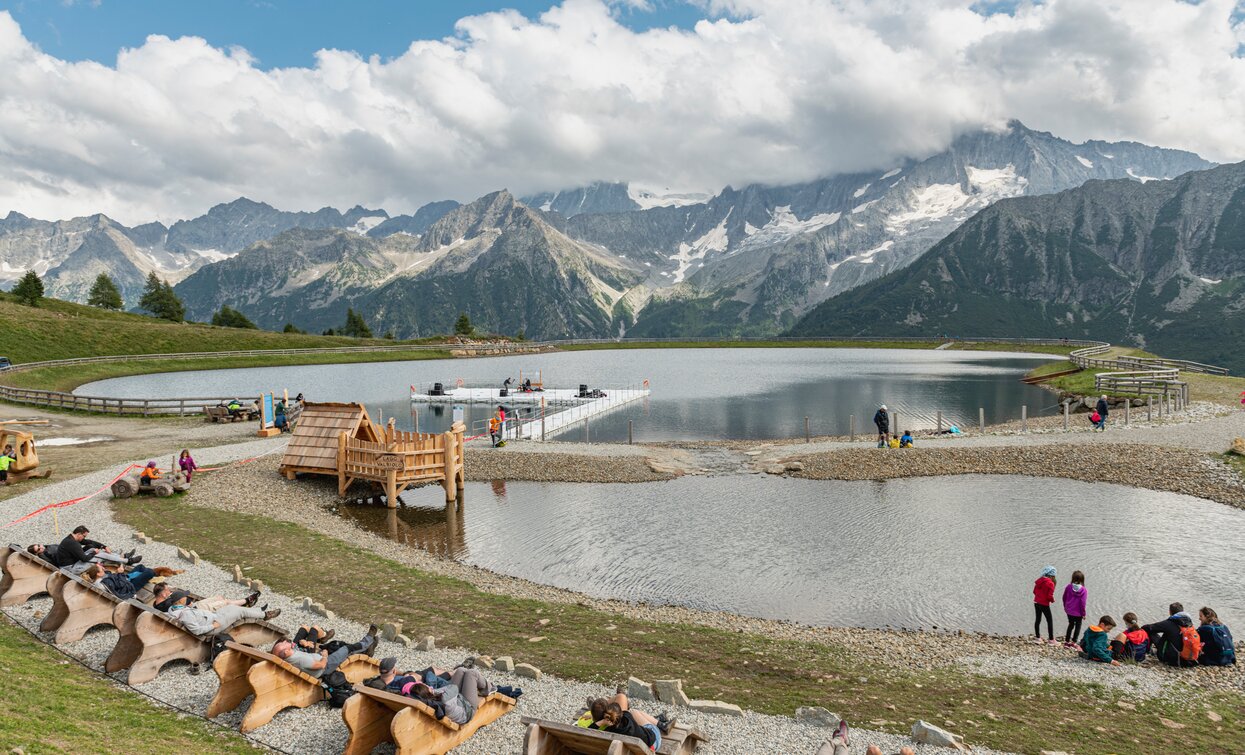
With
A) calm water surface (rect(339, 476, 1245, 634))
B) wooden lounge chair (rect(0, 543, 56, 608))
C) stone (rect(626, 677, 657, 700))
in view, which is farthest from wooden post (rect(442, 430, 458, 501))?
stone (rect(626, 677, 657, 700))

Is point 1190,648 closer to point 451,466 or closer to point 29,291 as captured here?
point 451,466

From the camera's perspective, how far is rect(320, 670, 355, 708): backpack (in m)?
11.7

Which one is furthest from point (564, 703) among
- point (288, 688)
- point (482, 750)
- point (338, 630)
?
point (338, 630)

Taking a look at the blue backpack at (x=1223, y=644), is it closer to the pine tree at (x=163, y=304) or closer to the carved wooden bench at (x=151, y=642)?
the carved wooden bench at (x=151, y=642)

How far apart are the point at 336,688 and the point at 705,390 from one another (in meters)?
84.2

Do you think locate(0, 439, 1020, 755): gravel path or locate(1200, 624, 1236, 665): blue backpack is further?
locate(1200, 624, 1236, 665): blue backpack

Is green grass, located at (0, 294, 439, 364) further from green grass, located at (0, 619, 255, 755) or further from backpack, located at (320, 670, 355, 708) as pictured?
backpack, located at (320, 670, 355, 708)

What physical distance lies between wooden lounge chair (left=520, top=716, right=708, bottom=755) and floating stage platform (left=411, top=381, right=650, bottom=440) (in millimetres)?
49116

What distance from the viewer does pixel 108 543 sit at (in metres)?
22.5

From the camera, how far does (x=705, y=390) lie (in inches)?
3711

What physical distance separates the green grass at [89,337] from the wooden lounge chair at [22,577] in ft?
353

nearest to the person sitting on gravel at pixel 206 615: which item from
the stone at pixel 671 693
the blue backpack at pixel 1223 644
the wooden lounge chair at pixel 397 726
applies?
the wooden lounge chair at pixel 397 726

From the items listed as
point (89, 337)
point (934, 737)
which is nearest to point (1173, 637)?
point (934, 737)

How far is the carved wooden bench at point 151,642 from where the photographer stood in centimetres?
1255
